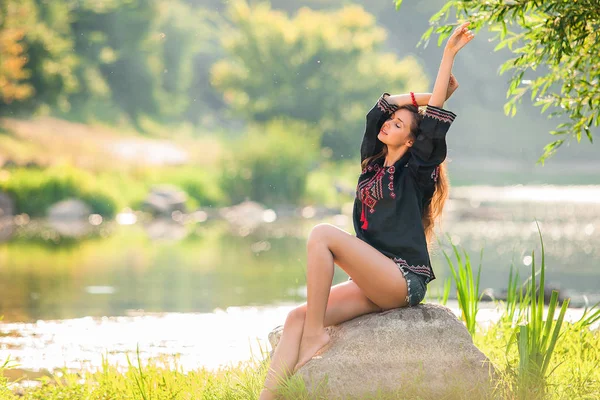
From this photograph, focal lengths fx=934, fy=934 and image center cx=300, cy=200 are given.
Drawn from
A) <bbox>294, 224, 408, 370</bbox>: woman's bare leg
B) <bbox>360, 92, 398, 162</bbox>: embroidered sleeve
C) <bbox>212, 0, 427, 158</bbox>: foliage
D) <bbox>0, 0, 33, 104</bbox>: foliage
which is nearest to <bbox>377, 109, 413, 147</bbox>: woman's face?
<bbox>360, 92, 398, 162</bbox>: embroidered sleeve

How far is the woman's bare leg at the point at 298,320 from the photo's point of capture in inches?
168

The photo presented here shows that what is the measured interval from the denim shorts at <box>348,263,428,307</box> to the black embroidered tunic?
0.02 metres

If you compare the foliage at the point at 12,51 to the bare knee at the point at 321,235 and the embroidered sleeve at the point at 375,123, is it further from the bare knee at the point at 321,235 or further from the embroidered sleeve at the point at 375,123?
the bare knee at the point at 321,235

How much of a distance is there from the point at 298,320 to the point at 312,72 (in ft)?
115

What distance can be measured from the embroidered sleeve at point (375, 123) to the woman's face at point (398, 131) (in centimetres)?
11

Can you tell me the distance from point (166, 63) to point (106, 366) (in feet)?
166

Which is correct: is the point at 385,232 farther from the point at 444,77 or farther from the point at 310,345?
the point at 444,77

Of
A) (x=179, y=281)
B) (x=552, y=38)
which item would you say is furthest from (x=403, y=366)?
(x=179, y=281)

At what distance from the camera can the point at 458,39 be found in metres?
4.57

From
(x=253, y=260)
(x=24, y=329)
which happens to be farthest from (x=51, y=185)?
(x=24, y=329)

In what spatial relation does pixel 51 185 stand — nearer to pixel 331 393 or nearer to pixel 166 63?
pixel 331 393

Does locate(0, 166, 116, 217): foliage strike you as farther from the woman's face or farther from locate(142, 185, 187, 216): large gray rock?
the woman's face

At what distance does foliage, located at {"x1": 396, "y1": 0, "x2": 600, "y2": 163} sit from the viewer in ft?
16.5

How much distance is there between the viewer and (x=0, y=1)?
3344 cm
